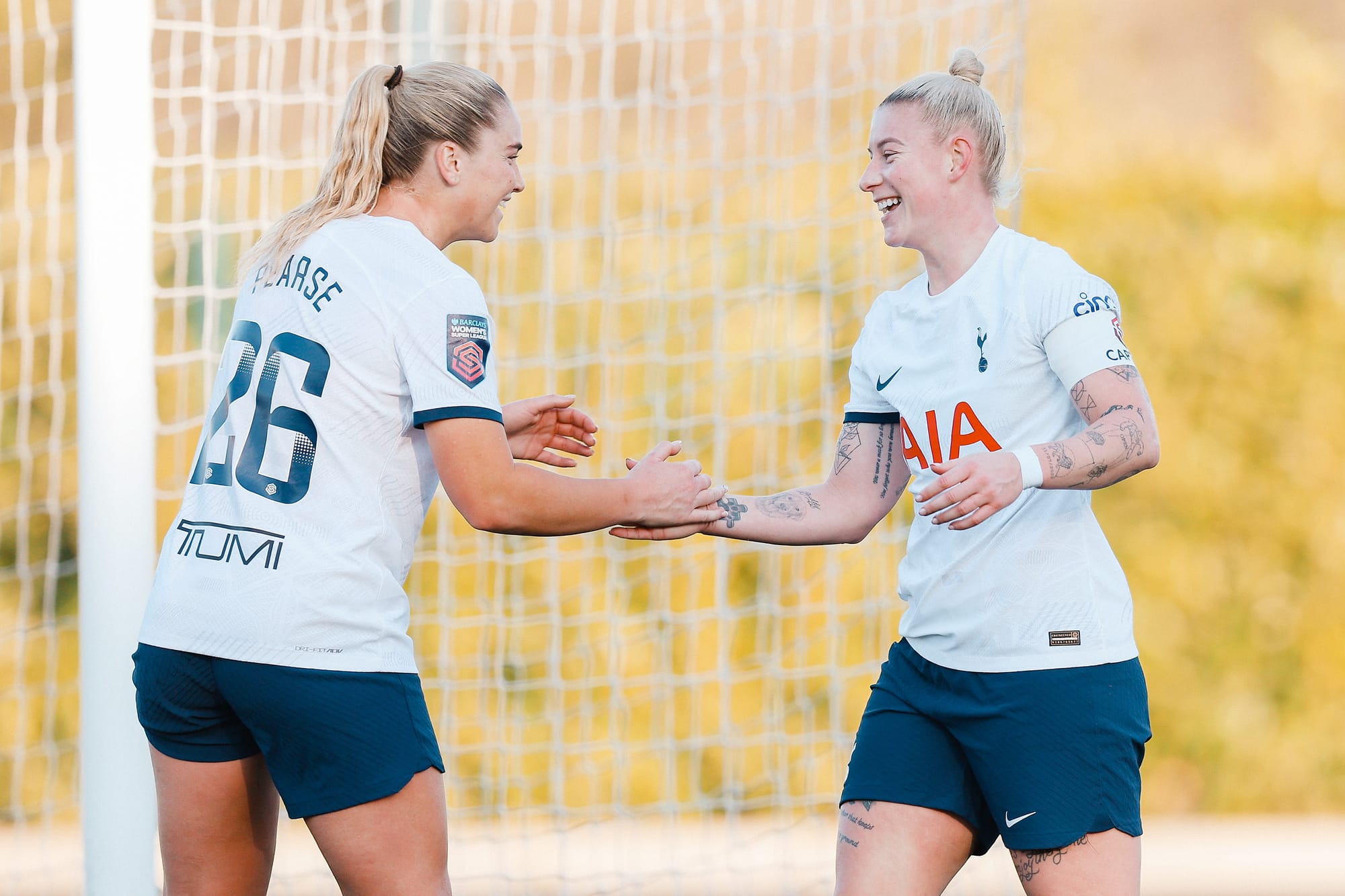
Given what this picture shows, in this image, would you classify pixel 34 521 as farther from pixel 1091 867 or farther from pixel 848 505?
pixel 1091 867

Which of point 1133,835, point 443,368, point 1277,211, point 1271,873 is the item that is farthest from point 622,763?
point 1277,211

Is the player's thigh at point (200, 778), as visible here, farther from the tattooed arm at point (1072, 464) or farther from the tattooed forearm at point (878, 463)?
the tattooed forearm at point (878, 463)

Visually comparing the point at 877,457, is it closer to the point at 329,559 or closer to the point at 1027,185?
the point at 329,559

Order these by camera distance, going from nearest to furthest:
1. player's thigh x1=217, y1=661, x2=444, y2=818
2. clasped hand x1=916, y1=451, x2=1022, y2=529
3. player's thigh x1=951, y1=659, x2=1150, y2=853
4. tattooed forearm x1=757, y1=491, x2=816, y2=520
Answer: player's thigh x1=217, y1=661, x2=444, y2=818 < clasped hand x1=916, y1=451, x2=1022, y2=529 < player's thigh x1=951, y1=659, x2=1150, y2=853 < tattooed forearm x1=757, y1=491, x2=816, y2=520

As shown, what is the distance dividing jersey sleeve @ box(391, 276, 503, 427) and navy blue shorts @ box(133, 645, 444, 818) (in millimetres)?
442

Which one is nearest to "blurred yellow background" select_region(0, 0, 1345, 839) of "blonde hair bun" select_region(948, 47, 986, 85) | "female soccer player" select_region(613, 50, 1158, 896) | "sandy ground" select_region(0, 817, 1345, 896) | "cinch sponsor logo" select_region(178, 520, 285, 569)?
"sandy ground" select_region(0, 817, 1345, 896)

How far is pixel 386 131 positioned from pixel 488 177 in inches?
7.4

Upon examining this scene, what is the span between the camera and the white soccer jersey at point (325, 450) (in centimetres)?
201

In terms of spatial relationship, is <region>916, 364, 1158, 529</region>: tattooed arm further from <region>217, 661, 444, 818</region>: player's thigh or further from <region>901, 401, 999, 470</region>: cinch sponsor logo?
<region>217, 661, 444, 818</region>: player's thigh

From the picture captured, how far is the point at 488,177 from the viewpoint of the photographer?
89.1 inches

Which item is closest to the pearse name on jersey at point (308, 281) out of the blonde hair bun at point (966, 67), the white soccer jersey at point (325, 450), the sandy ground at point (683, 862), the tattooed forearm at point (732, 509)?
the white soccer jersey at point (325, 450)

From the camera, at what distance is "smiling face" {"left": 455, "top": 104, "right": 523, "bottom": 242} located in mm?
2250

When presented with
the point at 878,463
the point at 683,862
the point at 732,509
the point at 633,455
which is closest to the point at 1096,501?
the point at 633,455

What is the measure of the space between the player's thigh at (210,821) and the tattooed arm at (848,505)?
1.09 m
